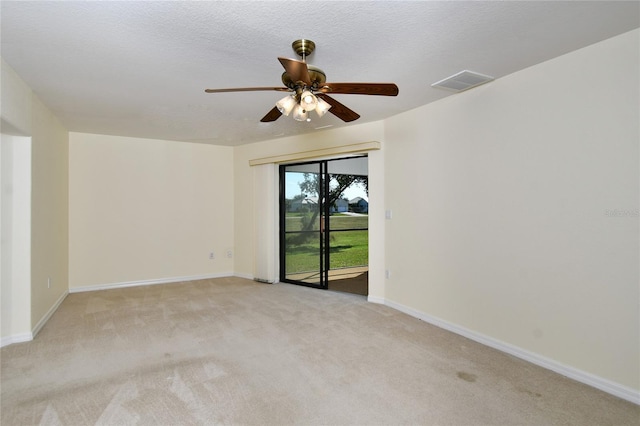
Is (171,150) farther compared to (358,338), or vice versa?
(171,150)

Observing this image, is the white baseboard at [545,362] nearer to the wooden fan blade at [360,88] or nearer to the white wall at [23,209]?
the wooden fan blade at [360,88]

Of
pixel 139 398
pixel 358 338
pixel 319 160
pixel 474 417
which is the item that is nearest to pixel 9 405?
pixel 139 398

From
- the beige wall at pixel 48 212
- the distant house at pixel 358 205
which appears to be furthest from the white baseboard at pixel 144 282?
the distant house at pixel 358 205

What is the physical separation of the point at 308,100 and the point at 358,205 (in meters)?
3.64

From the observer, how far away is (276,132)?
500cm

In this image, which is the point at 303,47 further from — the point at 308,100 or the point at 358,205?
the point at 358,205

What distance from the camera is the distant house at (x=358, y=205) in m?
5.51

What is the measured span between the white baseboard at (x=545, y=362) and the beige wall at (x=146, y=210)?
3.94 meters

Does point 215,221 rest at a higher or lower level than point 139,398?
higher

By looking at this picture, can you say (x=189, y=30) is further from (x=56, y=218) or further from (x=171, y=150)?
(x=171, y=150)

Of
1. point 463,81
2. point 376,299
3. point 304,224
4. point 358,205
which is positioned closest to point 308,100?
point 463,81

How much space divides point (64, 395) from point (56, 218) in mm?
2824

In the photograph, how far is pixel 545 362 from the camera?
263 cm

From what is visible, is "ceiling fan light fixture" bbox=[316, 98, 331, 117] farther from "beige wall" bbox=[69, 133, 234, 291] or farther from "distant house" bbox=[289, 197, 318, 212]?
"beige wall" bbox=[69, 133, 234, 291]
